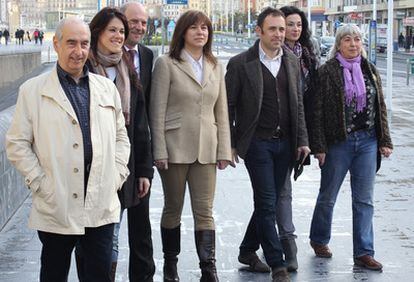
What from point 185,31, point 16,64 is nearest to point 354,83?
point 185,31

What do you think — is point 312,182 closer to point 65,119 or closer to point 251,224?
point 251,224

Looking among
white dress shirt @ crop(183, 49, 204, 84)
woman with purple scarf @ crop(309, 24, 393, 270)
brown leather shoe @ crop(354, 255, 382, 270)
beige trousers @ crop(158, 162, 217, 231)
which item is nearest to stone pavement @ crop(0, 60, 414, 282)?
brown leather shoe @ crop(354, 255, 382, 270)

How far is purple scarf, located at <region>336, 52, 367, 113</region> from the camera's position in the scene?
670cm

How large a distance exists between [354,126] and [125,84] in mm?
2126

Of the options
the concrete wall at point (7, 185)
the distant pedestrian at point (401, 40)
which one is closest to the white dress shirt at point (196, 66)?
the concrete wall at point (7, 185)

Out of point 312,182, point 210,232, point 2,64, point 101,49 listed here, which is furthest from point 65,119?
point 2,64

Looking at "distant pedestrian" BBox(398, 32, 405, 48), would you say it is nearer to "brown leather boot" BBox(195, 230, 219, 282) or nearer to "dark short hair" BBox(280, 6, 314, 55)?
"dark short hair" BBox(280, 6, 314, 55)

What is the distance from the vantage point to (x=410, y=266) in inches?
269

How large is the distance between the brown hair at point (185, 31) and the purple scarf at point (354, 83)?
1166 mm

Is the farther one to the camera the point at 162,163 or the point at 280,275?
the point at 280,275

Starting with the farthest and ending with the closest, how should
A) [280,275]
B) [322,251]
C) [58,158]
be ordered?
1. [322,251]
2. [280,275]
3. [58,158]

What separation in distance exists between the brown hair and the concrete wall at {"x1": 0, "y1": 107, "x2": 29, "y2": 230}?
2.74 metres

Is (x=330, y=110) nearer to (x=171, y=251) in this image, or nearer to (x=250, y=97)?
(x=250, y=97)

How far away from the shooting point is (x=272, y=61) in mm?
6430
